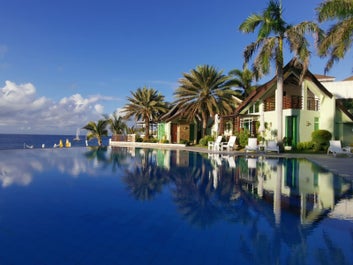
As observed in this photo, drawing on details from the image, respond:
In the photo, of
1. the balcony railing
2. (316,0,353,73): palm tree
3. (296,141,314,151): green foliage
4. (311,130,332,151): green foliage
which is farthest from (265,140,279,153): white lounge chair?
(316,0,353,73): palm tree

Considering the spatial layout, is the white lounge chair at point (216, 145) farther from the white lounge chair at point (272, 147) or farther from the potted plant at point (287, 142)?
the potted plant at point (287, 142)

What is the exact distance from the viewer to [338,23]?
1533cm

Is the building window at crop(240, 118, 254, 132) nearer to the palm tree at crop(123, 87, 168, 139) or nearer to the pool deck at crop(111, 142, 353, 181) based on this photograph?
the pool deck at crop(111, 142, 353, 181)

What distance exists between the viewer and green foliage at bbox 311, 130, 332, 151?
69.7 feet

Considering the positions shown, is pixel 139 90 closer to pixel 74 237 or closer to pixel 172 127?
pixel 172 127

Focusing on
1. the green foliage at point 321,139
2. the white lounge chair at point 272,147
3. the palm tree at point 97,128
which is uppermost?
the palm tree at point 97,128

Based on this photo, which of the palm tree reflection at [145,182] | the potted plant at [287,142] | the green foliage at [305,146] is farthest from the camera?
the potted plant at [287,142]

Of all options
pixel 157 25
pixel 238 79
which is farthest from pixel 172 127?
pixel 157 25

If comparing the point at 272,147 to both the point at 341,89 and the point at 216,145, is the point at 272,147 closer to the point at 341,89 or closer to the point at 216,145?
the point at 216,145

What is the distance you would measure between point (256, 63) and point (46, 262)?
67.4ft

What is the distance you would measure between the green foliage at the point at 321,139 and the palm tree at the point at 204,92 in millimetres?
8501

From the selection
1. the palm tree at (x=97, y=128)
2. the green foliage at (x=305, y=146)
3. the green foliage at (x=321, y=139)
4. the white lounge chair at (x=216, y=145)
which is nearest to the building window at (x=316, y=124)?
the green foliage at (x=321, y=139)

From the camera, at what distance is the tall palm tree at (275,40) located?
789 inches

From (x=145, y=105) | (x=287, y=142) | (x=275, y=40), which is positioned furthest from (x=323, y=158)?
(x=145, y=105)
